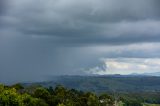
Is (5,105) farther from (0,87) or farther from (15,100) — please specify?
(0,87)

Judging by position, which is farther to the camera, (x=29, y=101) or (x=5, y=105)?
(x=29, y=101)

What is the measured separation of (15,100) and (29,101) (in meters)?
22.6

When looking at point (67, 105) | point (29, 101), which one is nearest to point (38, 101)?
point (29, 101)

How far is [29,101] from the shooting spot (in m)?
191

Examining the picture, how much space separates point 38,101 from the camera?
192875 mm

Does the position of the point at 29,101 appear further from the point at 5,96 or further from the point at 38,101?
the point at 5,96

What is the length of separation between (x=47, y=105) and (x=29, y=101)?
1310 centimetres

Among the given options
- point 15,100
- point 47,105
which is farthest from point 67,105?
point 15,100

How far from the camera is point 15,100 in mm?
169000

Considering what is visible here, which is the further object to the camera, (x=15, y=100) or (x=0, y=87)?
(x=0, y=87)

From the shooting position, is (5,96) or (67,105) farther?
(67,105)

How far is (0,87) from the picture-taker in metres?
200

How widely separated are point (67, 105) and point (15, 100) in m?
37.9

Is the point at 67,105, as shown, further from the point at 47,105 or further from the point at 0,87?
the point at 0,87
